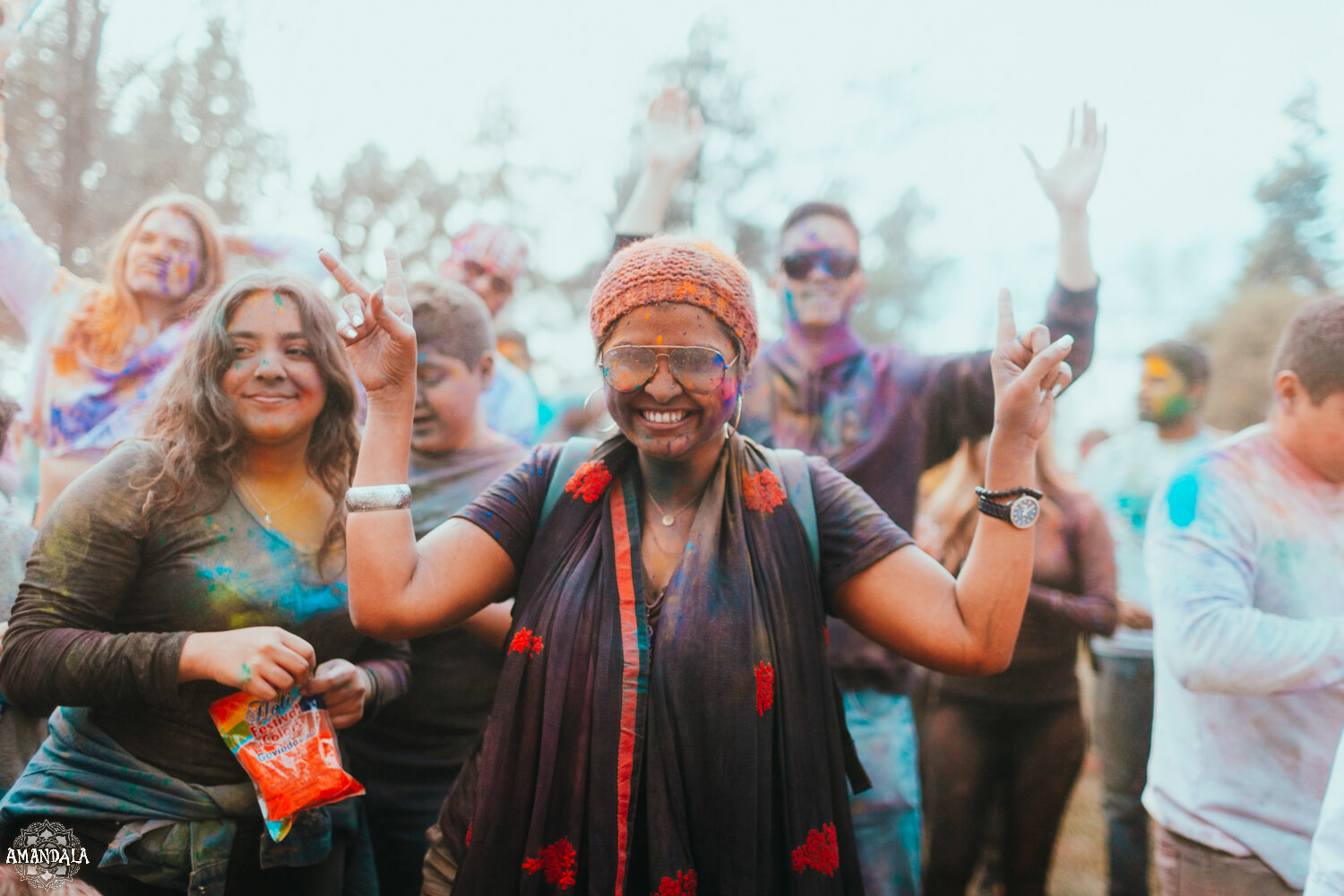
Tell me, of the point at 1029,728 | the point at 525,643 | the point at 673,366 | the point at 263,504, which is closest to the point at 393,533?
the point at 525,643

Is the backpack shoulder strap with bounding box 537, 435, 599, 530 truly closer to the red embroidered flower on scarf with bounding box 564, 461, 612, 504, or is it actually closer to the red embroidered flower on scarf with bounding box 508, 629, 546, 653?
the red embroidered flower on scarf with bounding box 564, 461, 612, 504

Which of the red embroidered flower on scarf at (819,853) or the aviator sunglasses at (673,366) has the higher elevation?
the aviator sunglasses at (673,366)

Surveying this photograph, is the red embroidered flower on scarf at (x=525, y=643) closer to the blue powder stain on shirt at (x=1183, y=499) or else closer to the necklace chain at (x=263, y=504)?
the necklace chain at (x=263, y=504)

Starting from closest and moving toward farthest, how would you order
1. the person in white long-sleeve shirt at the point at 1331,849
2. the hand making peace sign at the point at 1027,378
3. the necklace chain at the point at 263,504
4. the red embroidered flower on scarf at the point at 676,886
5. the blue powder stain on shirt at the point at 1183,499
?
the person in white long-sleeve shirt at the point at 1331,849, the red embroidered flower on scarf at the point at 676,886, the hand making peace sign at the point at 1027,378, the necklace chain at the point at 263,504, the blue powder stain on shirt at the point at 1183,499

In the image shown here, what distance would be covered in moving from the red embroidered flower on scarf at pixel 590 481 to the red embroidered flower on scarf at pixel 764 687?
1.80 ft

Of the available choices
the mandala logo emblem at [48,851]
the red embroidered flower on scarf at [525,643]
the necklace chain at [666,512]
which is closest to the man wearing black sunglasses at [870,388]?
the necklace chain at [666,512]

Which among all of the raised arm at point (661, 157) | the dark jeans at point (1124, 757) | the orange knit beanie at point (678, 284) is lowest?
the dark jeans at point (1124, 757)

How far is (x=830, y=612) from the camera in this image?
199cm

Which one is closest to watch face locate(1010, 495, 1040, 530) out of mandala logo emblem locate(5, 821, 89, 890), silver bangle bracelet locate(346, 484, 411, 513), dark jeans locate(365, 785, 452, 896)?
silver bangle bracelet locate(346, 484, 411, 513)

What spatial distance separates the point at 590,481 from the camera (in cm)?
197

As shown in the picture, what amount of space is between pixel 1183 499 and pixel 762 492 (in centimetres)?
135

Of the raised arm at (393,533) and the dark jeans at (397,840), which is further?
the dark jeans at (397,840)

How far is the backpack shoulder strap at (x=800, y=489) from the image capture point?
1904mm

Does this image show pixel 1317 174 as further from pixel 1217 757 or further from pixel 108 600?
pixel 108 600
